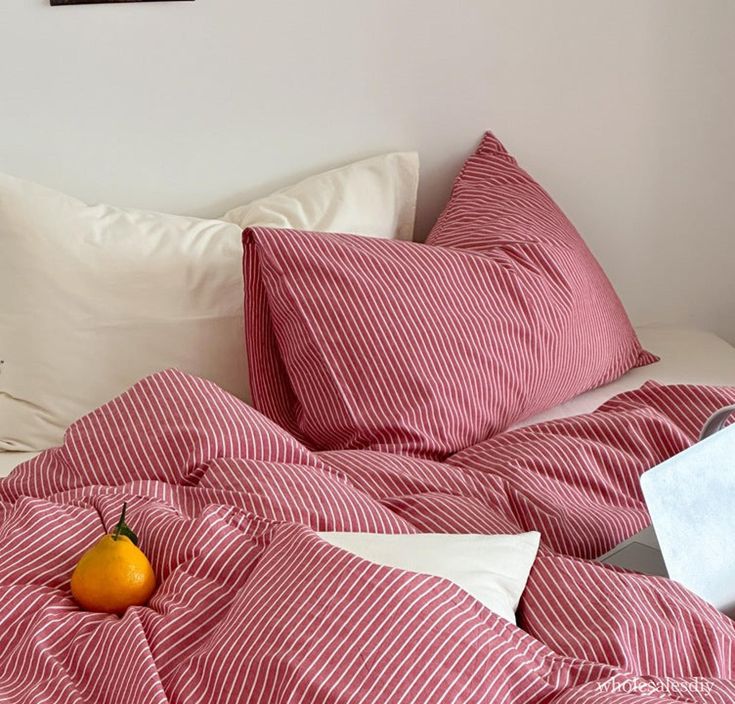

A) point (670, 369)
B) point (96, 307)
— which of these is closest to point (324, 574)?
point (96, 307)

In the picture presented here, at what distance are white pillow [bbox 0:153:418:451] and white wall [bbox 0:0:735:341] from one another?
0.16m

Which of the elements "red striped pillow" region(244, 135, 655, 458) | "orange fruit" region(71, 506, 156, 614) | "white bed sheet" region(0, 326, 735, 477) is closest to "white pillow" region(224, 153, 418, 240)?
"red striped pillow" region(244, 135, 655, 458)

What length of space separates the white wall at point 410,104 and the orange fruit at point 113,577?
3.15 feet

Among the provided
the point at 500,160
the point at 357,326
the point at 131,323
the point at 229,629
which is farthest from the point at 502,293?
the point at 229,629

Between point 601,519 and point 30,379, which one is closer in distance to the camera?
point 601,519

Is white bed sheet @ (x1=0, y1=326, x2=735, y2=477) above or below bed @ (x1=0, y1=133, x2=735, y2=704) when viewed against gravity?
below

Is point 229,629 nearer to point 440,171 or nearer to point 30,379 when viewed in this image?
point 30,379

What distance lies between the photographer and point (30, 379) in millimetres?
1780

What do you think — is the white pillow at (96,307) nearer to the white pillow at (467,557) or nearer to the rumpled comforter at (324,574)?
the rumpled comforter at (324,574)

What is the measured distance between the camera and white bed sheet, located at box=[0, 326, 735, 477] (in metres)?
1.86

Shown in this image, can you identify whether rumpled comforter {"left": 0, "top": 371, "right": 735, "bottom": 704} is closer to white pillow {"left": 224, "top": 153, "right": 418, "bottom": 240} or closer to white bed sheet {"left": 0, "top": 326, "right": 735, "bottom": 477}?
white bed sheet {"left": 0, "top": 326, "right": 735, "bottom": 477}

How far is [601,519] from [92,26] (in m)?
1.18

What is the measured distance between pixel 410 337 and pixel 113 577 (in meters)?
0.68

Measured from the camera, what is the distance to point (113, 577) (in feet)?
3.77
